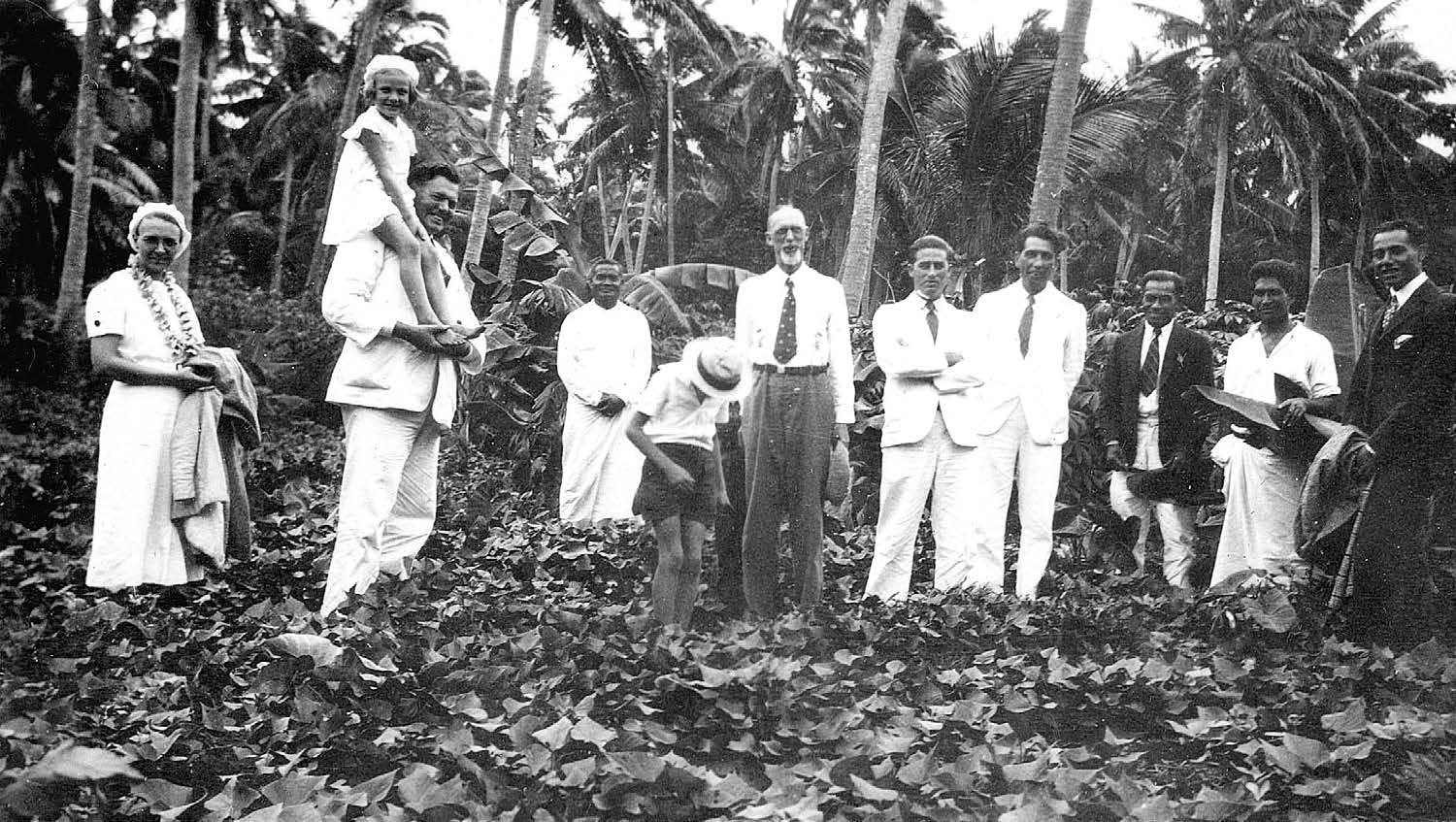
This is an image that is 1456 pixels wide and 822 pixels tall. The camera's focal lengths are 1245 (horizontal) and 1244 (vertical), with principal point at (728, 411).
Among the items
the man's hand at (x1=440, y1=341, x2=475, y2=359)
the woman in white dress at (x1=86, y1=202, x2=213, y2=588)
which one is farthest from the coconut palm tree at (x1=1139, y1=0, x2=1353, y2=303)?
the woman in white dress at (x1=86, y1=202, x2=213, y2=588)

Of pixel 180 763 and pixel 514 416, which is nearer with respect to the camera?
pixel 180 763

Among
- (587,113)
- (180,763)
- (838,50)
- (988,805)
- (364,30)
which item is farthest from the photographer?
(587,113)

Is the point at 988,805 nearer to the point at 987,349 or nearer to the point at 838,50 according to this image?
the point at 987,349

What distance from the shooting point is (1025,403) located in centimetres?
646

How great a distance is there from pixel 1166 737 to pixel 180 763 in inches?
117

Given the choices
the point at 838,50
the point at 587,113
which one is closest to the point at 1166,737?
the point at 838,50

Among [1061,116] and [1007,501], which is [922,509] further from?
[1061,116]

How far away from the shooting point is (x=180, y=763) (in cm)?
340

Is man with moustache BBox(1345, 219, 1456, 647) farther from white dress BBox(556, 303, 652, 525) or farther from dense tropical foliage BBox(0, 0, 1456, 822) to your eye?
white dress BBox(556, 303, 652, 525)

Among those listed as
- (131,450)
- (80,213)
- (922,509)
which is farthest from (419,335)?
(80,213)

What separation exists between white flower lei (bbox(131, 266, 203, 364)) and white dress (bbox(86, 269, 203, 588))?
0.02m

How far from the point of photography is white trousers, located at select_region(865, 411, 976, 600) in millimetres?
6285

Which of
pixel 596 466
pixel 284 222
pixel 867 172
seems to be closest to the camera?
pixel 596 466

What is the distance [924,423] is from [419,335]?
2.69m
